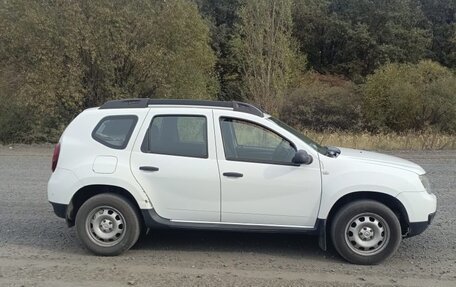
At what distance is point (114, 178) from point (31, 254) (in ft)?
4.45

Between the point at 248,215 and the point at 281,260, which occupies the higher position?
the point at 248,215

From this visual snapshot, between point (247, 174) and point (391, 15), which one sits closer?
point (247, 174)

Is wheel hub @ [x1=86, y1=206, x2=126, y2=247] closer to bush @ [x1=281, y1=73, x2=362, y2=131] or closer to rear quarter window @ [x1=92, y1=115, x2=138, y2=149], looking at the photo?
rear quarter window @ [x1=92, y1=115, x2=138, y2=149]

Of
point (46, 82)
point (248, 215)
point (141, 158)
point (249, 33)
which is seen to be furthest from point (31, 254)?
point (249, 33)

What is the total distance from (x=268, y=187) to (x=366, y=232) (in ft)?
4.04

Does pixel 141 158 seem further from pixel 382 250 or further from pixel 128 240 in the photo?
pixel 382 250

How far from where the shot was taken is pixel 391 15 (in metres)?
43.4

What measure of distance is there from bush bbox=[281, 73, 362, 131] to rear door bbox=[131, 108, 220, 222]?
21.1 meters

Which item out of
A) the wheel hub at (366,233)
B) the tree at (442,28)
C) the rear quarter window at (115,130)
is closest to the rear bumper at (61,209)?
the rear quarter window at (115,130)

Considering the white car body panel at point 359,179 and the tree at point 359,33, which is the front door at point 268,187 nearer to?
the white car body panel at point 359,179

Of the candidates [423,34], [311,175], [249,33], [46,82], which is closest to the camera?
[311,175]

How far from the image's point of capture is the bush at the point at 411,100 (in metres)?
24.3

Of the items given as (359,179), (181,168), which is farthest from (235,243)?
(359,179)

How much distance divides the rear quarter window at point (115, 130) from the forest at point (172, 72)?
1300 cm
